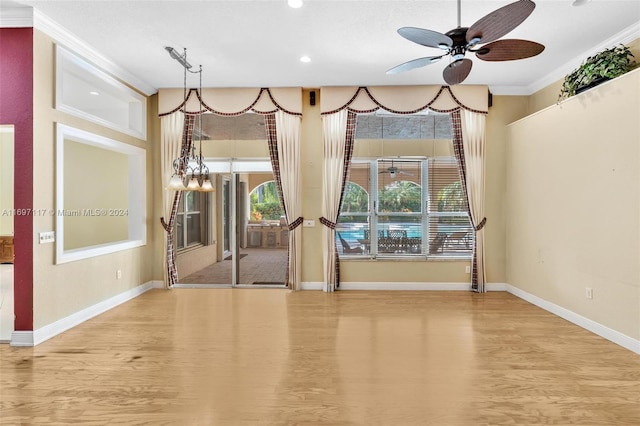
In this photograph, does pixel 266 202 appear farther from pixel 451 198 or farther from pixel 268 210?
pixel 451 198

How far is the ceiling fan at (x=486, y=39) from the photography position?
2156 millimetres

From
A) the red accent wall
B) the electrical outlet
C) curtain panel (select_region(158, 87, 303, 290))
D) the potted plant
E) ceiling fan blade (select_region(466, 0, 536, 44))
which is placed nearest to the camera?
ceiling fan blade (select_region(466, 0, 536, 44))

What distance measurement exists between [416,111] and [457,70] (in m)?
2.39

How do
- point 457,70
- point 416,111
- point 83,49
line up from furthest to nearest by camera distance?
point 416,111, point 83,49, point 457,70

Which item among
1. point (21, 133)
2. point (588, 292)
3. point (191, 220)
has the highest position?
point (21, 133)

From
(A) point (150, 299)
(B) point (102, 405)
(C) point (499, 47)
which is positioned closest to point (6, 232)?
(A) point (150, 299)

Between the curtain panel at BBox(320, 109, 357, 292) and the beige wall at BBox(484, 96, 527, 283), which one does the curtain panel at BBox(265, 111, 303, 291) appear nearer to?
the curtain panel at BBox(320, 109, 357, 292)

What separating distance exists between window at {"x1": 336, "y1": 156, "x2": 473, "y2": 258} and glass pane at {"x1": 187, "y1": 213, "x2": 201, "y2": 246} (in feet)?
9.89

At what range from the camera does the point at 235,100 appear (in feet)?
17.8

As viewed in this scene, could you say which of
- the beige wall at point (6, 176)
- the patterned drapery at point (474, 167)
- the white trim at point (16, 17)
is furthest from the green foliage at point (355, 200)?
the beige wall at point (6, 176)

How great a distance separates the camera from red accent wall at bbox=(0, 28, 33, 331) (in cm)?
335

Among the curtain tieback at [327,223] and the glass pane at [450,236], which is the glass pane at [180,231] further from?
the glass pane at [450,236]

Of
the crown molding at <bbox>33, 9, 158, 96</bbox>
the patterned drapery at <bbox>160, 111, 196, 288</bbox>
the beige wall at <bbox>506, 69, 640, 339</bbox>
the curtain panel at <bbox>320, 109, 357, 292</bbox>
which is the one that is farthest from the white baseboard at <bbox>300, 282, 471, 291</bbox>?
the crown molding at <bbox>33, 9, 158, 96</bbox>

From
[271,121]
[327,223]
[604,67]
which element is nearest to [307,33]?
[271,121]
